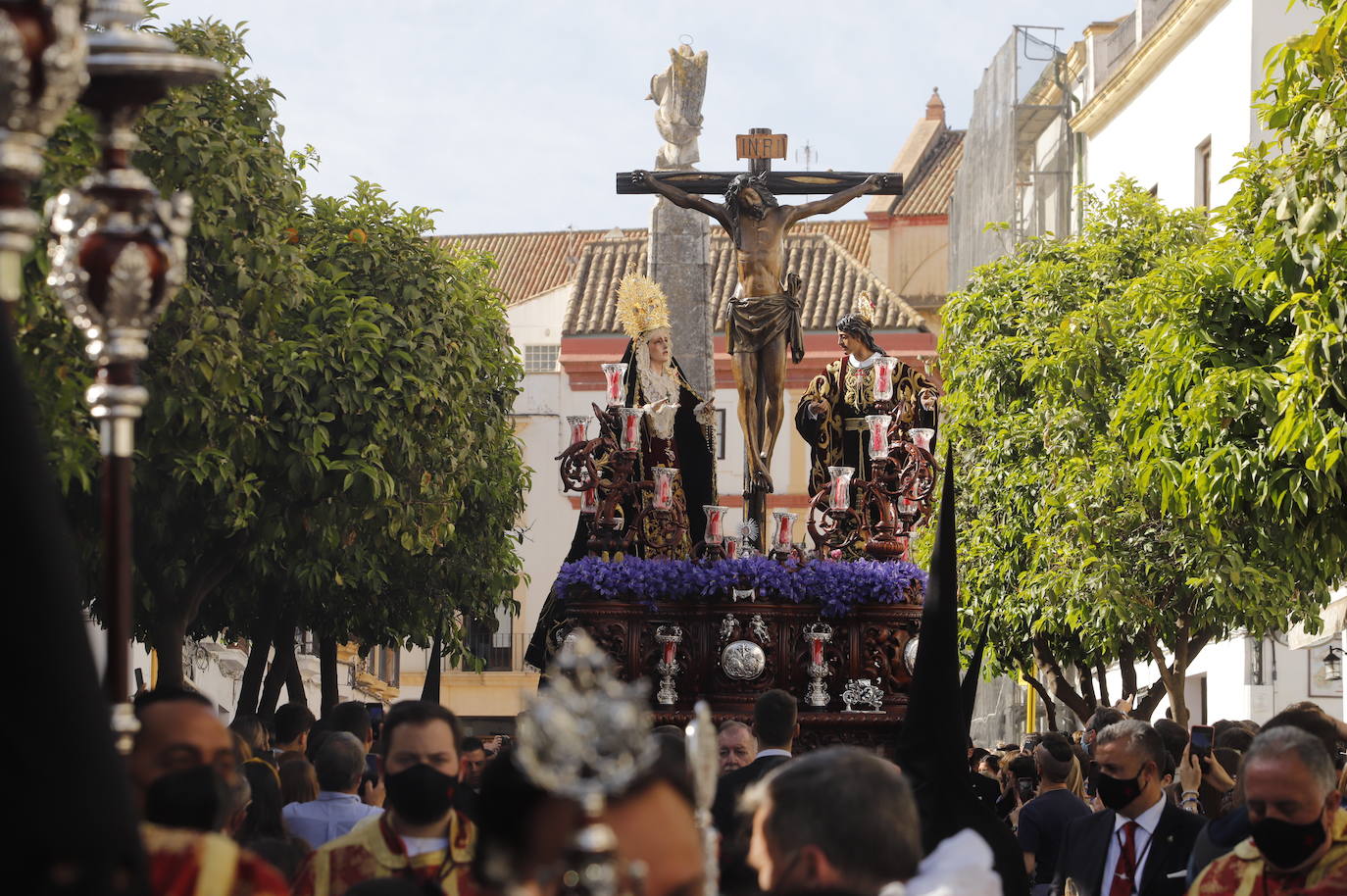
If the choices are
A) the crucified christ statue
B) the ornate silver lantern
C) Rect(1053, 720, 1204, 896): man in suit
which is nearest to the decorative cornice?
the crucified christ statue

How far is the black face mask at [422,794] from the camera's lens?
526 cm

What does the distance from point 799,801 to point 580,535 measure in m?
11.6

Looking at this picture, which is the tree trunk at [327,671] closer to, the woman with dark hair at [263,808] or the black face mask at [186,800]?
the woman with dark hair at [263,808]

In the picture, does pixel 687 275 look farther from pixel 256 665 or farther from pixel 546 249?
pixel 546 249

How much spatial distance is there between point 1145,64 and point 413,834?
34.0 m

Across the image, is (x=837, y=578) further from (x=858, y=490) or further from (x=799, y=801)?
(x=799, y=801)

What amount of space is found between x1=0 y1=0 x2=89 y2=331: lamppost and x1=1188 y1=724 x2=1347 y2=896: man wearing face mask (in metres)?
3.39

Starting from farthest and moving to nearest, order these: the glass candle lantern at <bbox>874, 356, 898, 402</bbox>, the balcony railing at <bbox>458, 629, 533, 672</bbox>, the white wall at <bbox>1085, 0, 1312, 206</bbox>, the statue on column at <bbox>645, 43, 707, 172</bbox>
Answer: the balcony railing at <bbox>458, 629, 533, 672</bbox> → the white wall at <bbox>1085, 0, 1312, 206</bbox> → the statue on column at <bbox>645, 43, 707, 172</bbox> → the glass candle lantern at <bbox>874, 356, 898, 402</bbox>

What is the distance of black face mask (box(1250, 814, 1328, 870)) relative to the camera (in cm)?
534

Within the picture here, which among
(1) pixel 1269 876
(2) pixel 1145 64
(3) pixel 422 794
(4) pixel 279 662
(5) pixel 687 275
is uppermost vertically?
(2) pixel 1145 64

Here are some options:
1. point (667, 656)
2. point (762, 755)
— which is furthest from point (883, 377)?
point (762, 755)

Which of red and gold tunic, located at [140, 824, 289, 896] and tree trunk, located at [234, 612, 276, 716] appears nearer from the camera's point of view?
red and gold tunic, located at [140, 824, 289, 896]

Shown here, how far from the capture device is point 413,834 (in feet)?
17.4

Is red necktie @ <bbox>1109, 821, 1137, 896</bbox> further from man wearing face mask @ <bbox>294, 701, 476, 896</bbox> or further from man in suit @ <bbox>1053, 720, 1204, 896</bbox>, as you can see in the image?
man wearing face mask @ <bbox>294, 701, 476, 896</bbox>
